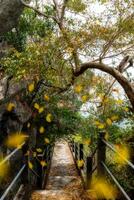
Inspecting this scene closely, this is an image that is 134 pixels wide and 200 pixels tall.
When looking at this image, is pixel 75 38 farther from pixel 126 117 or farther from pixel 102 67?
pixel 126 117

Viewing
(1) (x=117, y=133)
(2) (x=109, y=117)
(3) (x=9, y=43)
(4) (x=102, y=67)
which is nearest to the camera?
(1) (x=117, y=133)

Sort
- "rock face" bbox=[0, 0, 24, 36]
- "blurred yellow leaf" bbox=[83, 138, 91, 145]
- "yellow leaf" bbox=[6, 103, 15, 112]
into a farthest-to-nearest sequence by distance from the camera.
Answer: "rock face" bbox=[0, 0, 24, 36] → "blurred yellow leaf" bbox=[83, 138, 91, 145] → "yellow leaf" bbox=[6, 103, 15, 112]

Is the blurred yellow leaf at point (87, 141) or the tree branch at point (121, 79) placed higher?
the tree branch at point (121, 79)

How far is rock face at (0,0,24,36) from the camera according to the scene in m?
13.7

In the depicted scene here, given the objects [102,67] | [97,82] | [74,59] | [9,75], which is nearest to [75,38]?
[74,59]

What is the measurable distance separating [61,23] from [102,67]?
2869 mm

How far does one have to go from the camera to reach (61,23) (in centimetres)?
1390

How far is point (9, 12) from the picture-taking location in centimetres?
1397

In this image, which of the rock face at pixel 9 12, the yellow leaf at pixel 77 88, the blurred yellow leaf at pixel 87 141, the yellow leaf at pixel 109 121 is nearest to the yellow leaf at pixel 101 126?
the yellow leaf at pixel 109 121

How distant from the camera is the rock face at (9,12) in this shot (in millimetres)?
13742

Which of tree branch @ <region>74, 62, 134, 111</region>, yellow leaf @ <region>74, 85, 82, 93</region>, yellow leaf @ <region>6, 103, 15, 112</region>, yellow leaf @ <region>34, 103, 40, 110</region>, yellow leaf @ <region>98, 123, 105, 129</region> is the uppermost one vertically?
yellow leaf @ <region>74, 85, 82, 93</region>

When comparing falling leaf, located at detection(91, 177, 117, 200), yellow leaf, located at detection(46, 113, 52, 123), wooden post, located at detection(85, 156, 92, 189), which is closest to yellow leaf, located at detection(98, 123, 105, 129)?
yellow leaf, located at detection(46, 113, 52, 123)

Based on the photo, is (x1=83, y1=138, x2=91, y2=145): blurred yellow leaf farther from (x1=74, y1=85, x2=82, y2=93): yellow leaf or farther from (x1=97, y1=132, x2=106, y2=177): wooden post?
(x1=74, y1=85, x2=82, y2=93): yellow leaf

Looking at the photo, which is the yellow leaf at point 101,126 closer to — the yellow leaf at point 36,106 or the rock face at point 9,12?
the yellow leaf at point 36,106
